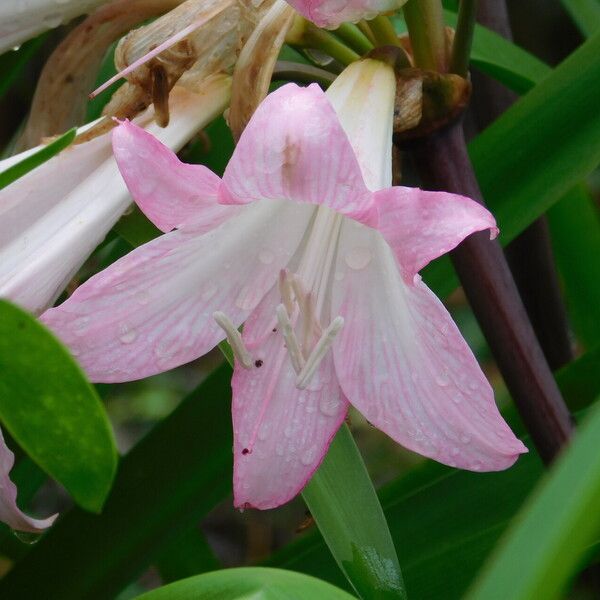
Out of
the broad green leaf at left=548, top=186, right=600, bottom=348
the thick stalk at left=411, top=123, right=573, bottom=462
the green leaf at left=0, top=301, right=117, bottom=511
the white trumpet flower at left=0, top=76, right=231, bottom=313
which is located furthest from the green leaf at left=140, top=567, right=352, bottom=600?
the broad green leaf at left=548, top=186, right=600, bottom=348

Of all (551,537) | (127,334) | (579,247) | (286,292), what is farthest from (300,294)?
(579,247)

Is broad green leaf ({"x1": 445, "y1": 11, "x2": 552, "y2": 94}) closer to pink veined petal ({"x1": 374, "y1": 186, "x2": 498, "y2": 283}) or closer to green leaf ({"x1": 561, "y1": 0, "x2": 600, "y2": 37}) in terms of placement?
green leaf ({"x1": 561, "y1": 0, "x2": 600, "y2": 37})

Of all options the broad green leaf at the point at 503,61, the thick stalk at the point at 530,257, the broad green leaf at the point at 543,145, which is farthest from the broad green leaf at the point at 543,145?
the thick stalk at the point at 530,257

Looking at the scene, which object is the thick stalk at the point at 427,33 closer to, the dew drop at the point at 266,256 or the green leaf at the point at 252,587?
the dew drop at the point at 266,256

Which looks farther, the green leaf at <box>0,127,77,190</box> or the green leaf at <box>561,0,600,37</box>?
the green leaf at <box>561,0,600,37</box>

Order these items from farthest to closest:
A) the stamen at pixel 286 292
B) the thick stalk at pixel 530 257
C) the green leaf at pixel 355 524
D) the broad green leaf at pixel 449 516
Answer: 1. the thick stalk at pixel 530 257
2. the broad green leaf at pixel 449 516
3. the stamen at pixel 286 292
4. the green leaf at pixel 355 524

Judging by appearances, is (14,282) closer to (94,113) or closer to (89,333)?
(89,333)

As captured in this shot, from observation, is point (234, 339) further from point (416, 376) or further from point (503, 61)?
point (503, 61)
